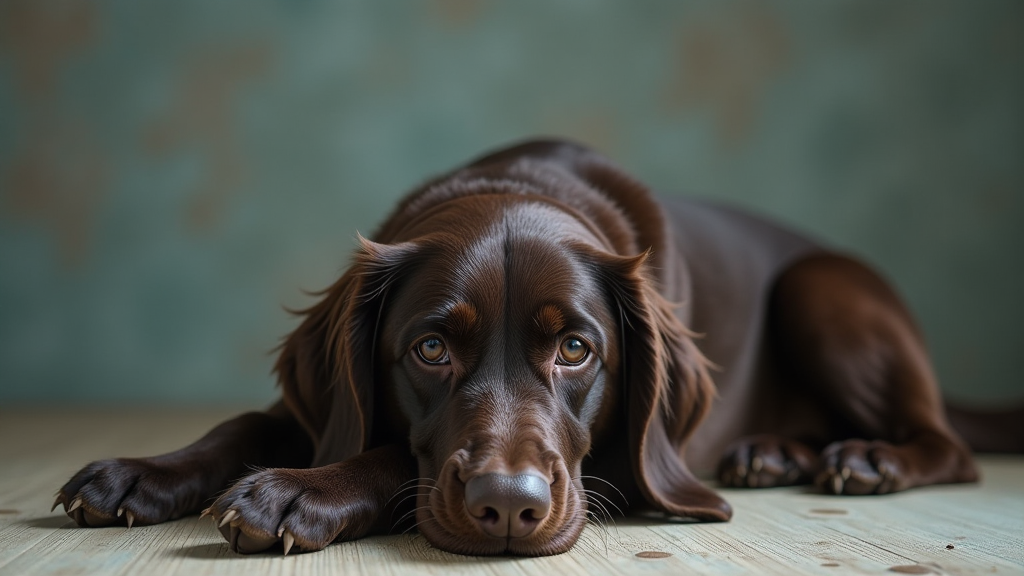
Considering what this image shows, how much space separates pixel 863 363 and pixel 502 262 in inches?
66.1

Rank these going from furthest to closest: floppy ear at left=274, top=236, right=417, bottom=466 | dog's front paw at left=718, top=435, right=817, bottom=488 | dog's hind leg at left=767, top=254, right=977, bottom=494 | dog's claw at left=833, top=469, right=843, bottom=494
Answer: dog's hind leg at left=767, top=254, right=977, bottom=494
dog's front paw at left=718, top=435, right=817, bottom=488
dog's claw at left=833, top=469, right=843, bottom=494
floppy ear at left=274, top=236, right=417, bottom=466

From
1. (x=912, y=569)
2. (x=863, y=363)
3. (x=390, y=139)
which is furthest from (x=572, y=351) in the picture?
(x=390, y=139)

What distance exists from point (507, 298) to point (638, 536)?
0.57 m

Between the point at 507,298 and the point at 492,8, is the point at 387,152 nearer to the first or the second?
the point at 492,8

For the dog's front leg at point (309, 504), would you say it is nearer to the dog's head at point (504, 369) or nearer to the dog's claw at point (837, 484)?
the dog's head at point (504, 369)

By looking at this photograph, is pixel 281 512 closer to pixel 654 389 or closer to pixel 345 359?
pixel 345 359

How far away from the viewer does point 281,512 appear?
1.86 m

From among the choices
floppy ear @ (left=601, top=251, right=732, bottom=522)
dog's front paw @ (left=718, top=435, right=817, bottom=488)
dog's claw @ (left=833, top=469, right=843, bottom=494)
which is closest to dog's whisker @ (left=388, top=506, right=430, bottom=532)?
floppy ear @ (left=601, top=251, right=732, bottom=522)

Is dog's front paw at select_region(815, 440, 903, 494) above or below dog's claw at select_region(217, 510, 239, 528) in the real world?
above

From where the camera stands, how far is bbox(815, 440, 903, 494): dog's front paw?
2893mm

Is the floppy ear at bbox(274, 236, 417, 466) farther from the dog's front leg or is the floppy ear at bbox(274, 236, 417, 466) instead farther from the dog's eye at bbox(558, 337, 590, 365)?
the dog's eye at bbox(558, 337, 590, 365)

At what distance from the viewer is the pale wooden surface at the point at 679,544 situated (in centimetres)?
179

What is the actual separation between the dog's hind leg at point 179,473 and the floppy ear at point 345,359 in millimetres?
118

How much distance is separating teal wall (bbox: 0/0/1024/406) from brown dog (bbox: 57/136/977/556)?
2.70 metres
